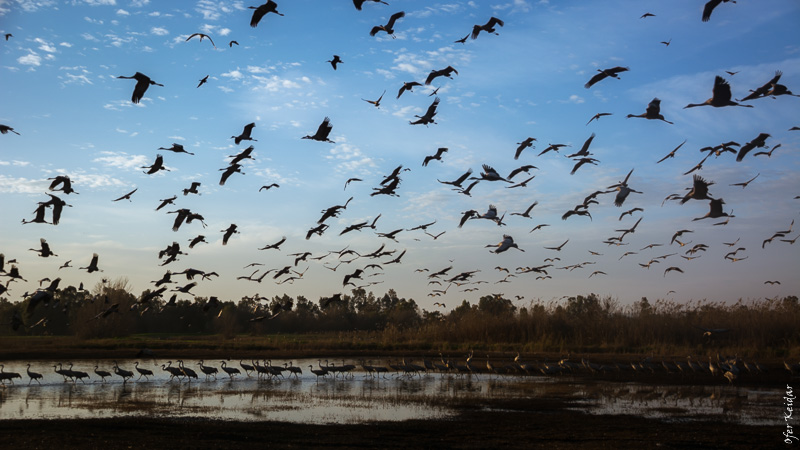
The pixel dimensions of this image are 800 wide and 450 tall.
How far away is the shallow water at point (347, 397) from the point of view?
59.4 ft

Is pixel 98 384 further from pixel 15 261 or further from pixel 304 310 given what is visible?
pixel 304 310

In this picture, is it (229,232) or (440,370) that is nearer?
(229,232)

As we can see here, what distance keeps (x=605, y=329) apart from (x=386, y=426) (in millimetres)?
29574

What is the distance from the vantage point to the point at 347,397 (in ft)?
72.3

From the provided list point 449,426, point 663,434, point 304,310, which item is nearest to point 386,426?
point 449,426

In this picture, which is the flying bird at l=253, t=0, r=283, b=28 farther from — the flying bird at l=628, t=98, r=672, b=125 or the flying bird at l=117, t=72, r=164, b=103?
the flying bird at l=628, t=98, r=672, b=125

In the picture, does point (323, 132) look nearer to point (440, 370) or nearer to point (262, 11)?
point (262, 11)

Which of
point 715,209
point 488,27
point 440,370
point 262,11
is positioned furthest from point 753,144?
point 440,370

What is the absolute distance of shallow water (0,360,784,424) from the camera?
59.4 ft

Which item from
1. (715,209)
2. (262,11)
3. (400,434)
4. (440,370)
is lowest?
(400,434)

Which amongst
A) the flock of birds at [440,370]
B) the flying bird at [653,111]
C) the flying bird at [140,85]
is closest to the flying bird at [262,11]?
the flying bird at [140,85]

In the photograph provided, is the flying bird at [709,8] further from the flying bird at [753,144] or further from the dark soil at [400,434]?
the dark soil at [400,434]

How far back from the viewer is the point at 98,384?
978 inches

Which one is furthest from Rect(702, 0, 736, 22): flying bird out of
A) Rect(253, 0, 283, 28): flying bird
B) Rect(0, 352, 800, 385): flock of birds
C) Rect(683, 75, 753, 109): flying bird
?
Rect(0, 352, 800, 385): flock of birds
